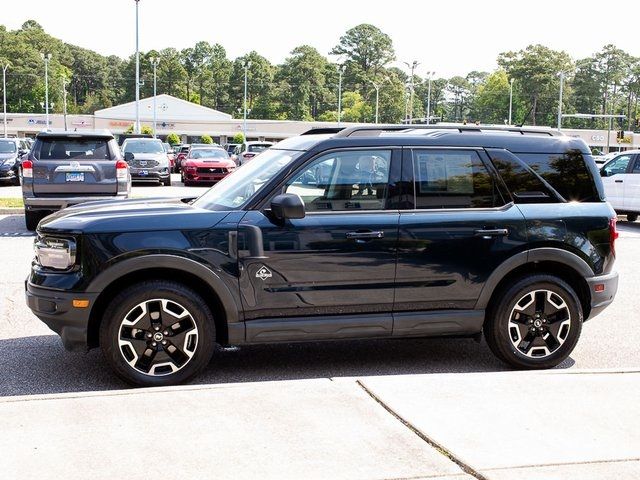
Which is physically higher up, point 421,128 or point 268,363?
point 421,128

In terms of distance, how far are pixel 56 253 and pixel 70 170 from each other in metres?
8.53

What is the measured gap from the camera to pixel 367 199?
19.0 feet

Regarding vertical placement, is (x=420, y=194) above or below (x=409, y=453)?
above

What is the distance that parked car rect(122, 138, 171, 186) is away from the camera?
2834 centimetres

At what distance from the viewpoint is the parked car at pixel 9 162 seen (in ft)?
91.9

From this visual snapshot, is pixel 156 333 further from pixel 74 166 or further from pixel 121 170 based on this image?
pixel 74 166

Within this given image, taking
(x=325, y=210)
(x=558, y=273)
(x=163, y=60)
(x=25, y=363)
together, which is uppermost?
(x=163, y=60)

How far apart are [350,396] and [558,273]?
7.52ft

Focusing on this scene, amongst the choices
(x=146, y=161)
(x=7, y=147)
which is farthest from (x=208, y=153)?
(x=7, y=147)

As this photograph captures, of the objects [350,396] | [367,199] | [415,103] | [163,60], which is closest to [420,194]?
[367,199]

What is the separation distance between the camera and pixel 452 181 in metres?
6.00

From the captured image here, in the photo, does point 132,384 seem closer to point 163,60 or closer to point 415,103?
point 163,60

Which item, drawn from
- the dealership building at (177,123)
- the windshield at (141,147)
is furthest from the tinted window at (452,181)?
the dealership building at (177,123)

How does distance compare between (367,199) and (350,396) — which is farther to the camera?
(367,199)
